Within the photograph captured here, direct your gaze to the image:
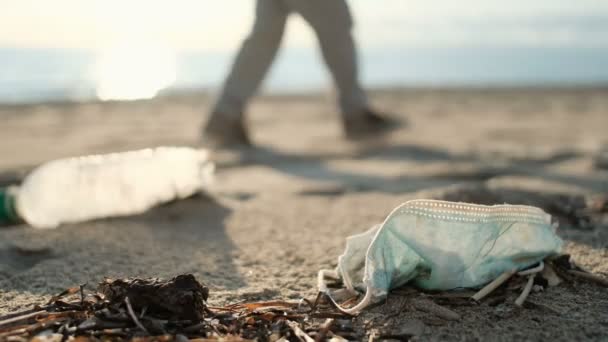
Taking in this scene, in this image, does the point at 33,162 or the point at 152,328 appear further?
the point at 33,162

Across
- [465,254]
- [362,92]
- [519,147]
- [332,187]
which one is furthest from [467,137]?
[465,254]

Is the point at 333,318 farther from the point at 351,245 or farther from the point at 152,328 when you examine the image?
the point at 152,328

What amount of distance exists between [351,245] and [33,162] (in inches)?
116

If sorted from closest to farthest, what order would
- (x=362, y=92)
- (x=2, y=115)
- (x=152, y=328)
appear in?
(x=152, y=328) < (x=362, y=92) < (x=2, y=115)

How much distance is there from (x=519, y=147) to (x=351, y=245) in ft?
10.2

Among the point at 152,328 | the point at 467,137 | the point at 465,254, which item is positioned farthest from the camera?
the point at 467,137

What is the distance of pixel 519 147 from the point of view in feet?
14.2

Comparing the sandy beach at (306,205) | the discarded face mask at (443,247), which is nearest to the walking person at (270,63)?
the sandy beach at (306,205)

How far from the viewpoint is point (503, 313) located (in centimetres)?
138

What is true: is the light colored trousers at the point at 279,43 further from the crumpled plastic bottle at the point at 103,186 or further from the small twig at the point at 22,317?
the small twig at the point at 22,317

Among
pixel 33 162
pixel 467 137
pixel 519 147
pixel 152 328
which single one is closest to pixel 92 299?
pixel 152 328

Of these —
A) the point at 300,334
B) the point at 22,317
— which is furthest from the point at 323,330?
the point at 22,317

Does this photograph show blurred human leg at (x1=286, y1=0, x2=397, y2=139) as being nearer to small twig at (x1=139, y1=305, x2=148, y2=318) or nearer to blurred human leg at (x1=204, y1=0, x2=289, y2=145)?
blurred human leg at (x1=204, y1=0, x2=289, y2=145)

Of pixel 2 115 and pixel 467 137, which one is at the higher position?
pixel 2 115
